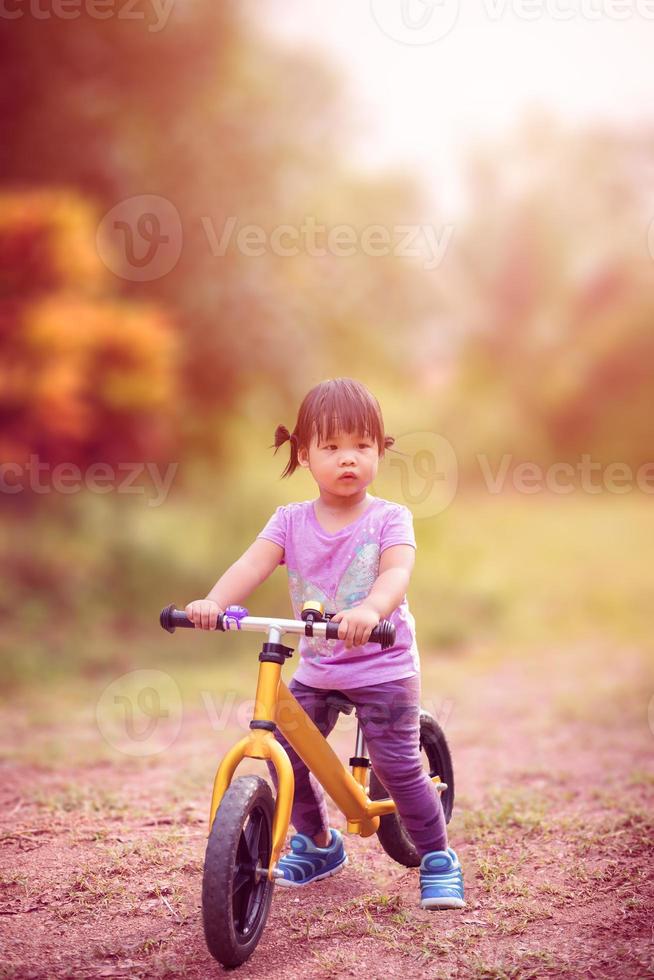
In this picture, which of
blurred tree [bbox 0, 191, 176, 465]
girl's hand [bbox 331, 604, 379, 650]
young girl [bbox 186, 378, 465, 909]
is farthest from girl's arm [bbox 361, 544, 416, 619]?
blurred tree [bbox 0, 191, 176, 465]

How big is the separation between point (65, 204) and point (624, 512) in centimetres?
1066

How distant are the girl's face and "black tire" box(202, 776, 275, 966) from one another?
32.6 inches

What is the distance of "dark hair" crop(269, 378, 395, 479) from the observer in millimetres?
2697

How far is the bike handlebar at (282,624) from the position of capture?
237 centimetres

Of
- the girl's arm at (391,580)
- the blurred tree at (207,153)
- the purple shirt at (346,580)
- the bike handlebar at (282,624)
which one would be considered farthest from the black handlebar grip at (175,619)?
the blurred tree at (207,153)

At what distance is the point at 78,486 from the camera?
964cm

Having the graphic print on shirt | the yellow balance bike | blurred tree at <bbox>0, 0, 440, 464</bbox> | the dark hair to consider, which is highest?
blurred tree at <bbox>0, 0, 440, 464</bbox>

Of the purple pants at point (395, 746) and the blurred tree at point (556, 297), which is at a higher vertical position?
the blurred tree at point (556, 297)

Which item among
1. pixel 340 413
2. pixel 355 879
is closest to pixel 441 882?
pixel 355 879

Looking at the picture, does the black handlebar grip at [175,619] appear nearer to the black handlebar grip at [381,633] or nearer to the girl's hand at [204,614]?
the girl's hand at [204,614]

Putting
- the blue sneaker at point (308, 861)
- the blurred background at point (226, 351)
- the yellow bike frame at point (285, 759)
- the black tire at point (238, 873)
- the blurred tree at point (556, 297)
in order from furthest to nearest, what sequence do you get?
the blurred tree at point (556, 297)
the blurred background at point (226, 351)
the blue sneaker at point (308, 861)
the yellow bike frame at point (285, 759)
the black tire at point (238, 873)

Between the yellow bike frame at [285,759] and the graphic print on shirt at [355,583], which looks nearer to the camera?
the yellow bike frame at [285,759]

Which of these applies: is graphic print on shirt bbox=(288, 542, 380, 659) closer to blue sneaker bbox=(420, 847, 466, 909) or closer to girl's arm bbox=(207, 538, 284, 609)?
girl's arm bbox=(207, 538, 284, 609)

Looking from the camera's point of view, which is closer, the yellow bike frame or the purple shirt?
the yellow bike frame
